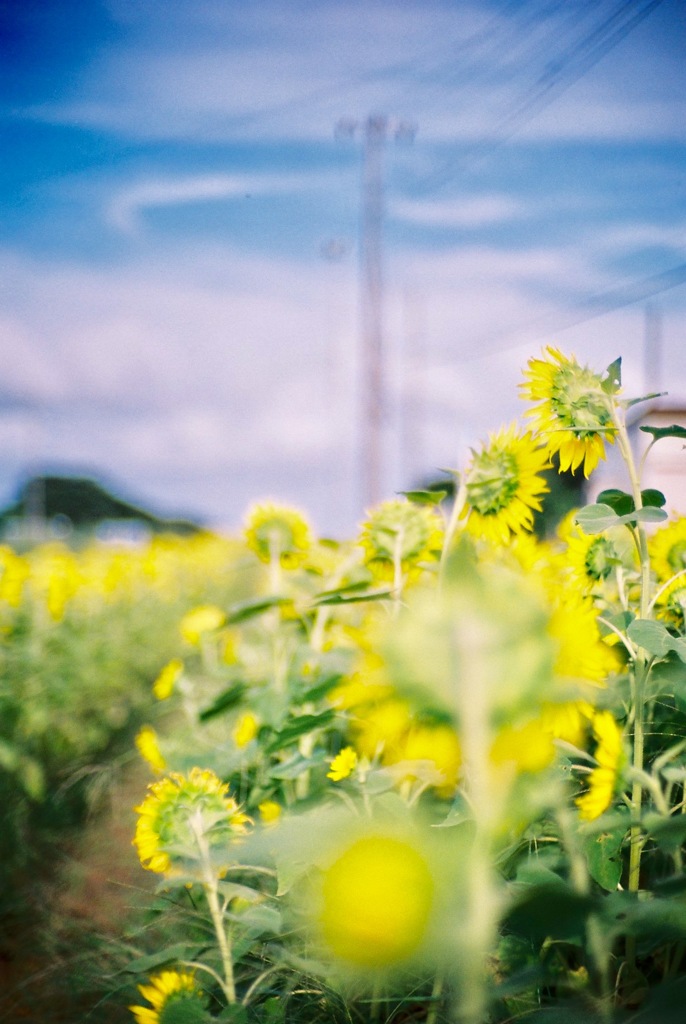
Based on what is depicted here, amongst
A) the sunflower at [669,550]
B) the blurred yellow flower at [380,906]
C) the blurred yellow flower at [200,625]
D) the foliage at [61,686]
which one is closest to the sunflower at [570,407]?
the sunflower at [669,550]

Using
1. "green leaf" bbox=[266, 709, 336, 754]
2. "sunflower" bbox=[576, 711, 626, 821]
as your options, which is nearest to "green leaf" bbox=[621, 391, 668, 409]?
"sunflower" bbox=[576, 711, 626, 821]

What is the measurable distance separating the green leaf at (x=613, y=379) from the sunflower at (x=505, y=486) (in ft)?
0.25

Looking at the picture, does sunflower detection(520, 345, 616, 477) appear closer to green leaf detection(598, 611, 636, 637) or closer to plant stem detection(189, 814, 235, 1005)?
green leaf detection(598, 611, 636, 637)

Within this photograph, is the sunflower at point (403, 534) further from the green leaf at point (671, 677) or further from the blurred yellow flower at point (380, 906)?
the blurred yellow flower at point (380, 906)

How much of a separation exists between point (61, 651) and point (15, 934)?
111 cm

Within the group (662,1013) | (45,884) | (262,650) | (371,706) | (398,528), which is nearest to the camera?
(662,1013)

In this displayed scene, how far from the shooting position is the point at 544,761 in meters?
0.30

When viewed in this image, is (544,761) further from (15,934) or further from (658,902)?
(15,934)

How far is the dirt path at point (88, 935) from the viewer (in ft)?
3.33

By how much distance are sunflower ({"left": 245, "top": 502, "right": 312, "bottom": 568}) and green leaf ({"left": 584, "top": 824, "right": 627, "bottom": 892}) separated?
74 cm

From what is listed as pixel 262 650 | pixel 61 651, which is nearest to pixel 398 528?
pixel 262 650

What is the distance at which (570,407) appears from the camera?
0.69 metres

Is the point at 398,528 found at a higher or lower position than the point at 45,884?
higher

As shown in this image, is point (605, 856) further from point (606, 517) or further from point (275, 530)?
point (275, 530)
